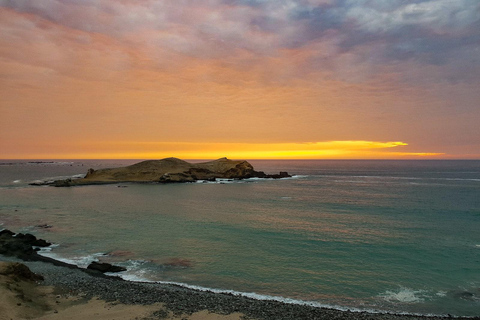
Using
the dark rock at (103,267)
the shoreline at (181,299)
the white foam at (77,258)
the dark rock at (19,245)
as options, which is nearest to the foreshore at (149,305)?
the shoreline at (181,299)

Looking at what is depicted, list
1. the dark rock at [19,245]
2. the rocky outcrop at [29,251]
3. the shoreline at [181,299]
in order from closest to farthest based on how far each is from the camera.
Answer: the shoreline at [181,299]
the rocky outcrop at [29,251]
the dark rock at [19,245]

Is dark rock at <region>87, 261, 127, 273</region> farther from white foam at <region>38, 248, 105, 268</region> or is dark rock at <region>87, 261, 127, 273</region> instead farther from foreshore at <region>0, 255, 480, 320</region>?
foreshore at <region>0, 255, 480, 320</region>

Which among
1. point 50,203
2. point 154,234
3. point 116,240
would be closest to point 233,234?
point 154,234

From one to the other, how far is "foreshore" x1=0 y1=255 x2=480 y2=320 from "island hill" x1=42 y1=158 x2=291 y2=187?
9439 centimetres

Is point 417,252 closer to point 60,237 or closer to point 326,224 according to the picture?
point 326,224

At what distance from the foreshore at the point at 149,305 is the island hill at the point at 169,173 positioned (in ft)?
310

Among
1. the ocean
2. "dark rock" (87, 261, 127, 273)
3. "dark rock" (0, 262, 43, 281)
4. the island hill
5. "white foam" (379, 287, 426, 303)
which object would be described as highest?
the island hill

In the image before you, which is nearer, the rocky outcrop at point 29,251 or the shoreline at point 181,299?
the shoreline at point 181,299

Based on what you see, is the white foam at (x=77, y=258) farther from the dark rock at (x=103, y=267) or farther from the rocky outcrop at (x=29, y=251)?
the dark rock at (x=103, y=267)

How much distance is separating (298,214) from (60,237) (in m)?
35.0

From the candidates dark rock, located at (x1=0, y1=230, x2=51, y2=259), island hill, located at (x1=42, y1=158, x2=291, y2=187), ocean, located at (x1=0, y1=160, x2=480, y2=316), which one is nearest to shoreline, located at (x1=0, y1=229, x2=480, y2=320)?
ocean, located at (x1=0, y1=160, x2=480, y2=316)

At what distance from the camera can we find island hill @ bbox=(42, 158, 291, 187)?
115 meters

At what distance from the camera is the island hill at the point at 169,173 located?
11531cm

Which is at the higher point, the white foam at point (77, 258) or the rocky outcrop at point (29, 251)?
the rocky outcrop at point (29, 251)
